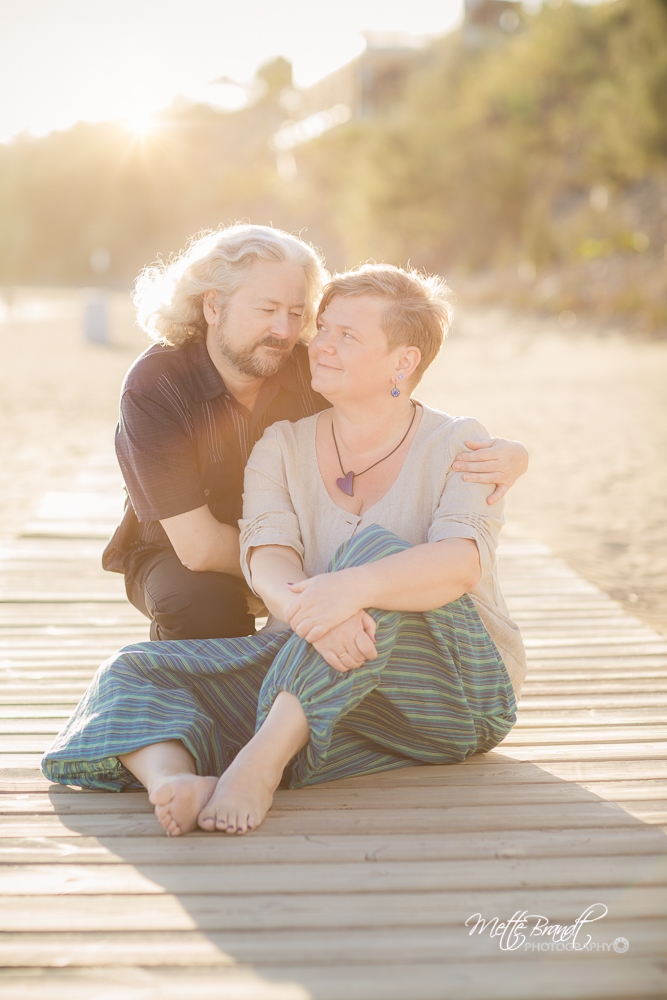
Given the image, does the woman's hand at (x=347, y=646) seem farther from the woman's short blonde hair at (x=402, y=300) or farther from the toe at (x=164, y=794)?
the woman's short blonde hair at (x=402, y=300)

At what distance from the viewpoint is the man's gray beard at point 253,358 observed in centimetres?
276

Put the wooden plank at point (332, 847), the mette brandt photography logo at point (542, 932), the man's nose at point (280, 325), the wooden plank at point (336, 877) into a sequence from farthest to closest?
the man's nose at point (280, 325)
the wooden plank at point (332, 847)
the wooden plank at point (336, 877)
the mette brandt photography logo at point (542, 932)

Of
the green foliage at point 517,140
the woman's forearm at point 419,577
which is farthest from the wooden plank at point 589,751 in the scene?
the green foliage at point 517,140

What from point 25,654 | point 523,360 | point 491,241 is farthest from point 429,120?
point 25,654

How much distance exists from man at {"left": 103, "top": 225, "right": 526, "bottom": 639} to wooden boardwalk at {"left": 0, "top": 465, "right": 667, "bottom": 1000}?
0.55 meters

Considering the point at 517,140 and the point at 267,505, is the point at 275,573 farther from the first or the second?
the point at 517,140

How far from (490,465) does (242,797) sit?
98 cm

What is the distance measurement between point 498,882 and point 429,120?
30118mm

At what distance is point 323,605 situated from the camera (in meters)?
2.16

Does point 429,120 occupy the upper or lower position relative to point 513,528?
upper

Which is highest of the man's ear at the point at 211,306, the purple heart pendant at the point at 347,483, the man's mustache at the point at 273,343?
the man's ear at the point at 211,306

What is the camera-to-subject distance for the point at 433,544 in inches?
89.7

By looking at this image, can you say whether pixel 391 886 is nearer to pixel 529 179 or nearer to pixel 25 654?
pixel 25 654

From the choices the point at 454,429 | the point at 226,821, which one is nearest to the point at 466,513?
the point at 454,429
